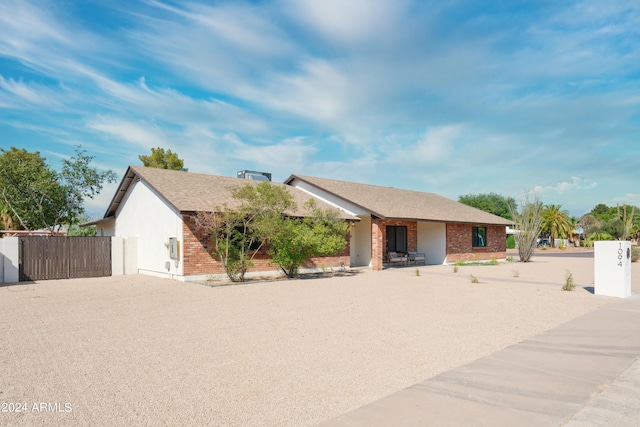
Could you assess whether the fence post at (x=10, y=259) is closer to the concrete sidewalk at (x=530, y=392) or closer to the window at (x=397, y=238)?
the concrete sidewalk at (x=530, y=392)

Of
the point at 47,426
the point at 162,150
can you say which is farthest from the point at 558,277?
the point at 162,150

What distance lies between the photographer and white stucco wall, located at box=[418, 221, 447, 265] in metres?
25.4

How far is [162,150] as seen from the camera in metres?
41.9

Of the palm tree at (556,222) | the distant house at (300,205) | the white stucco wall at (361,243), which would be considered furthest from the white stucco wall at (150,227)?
the palm tree at (556,222)

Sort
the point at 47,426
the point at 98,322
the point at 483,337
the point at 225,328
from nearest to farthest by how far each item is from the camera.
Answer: the point at 47,426 < the point at 483,337 < the point at 225,328 < the point at 98,322

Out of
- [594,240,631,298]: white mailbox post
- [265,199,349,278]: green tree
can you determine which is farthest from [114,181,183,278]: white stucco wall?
[594,240,631,298]: white mailbox post

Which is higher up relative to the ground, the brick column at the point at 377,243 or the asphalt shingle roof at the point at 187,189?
the asphalt shingle roof at the point at 187,189

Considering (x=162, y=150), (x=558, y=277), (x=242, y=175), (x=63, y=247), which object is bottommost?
(x=558, y=277)

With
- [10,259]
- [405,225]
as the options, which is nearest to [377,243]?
[405,225]

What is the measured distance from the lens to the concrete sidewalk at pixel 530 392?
4.07 metres

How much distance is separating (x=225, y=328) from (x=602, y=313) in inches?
322

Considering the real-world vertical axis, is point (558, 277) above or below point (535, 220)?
below

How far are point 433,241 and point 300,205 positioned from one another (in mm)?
9526

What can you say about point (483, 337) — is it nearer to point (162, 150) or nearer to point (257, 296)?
point (257, 296)
